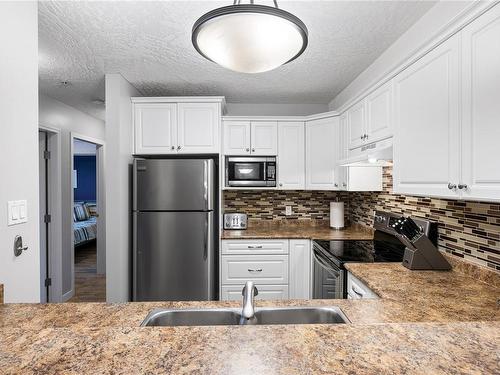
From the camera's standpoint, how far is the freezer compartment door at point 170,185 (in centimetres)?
289

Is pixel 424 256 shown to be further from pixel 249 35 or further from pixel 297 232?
pixel 249 35

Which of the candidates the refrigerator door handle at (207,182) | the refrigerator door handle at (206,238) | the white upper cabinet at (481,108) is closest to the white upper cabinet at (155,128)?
the refrigerator door handle at (207,182)

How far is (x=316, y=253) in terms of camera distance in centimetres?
281

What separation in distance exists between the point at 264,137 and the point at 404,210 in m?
1.64

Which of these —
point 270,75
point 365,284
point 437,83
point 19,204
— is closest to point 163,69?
point 270,75

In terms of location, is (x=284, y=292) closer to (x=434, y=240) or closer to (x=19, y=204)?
(x=434, y=240)

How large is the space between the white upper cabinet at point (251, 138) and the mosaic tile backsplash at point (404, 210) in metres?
0.58

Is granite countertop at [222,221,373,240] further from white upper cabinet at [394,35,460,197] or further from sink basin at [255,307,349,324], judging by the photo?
sink basin at [255,307,349,324]

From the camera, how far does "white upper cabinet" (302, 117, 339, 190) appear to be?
126 inches

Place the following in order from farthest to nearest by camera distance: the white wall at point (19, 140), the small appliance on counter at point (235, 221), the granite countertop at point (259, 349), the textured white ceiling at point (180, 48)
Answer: the small appliance on counter at point (235, 221)
the textured white ceiling at point (180, 48)
the white wall at point (19, 140)
the granite countertop at point (259, 349)

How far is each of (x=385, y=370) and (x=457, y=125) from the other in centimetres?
124

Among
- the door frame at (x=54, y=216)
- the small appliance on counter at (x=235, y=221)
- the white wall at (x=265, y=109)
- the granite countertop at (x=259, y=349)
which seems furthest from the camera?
the white wall at (x=265, y=109)

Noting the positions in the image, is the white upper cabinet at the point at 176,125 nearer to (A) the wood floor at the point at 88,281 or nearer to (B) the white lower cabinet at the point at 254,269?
(B) the white lower cabinet at the point at 254,269

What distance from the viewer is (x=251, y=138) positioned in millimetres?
3375
